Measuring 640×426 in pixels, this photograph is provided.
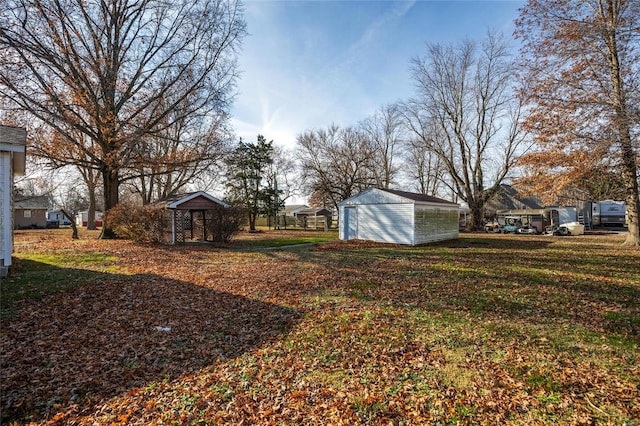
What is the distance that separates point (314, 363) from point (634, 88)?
1533 cm

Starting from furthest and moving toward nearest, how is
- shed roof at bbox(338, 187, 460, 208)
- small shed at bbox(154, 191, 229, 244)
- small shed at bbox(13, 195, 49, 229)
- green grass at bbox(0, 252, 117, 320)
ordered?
small shed at bbox(13, 195, 49, 229)
shed roof at bbox(338, 187, 460, 208)
small shed at bbox(154, 191, 229, 244)
green grass at bbox(0, 252, 117, 320)

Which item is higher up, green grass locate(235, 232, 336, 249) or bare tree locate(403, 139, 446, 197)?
bare tree locate(403, 139, 446, 197)

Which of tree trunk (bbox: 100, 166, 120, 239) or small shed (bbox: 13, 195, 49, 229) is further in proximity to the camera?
small shed (bbox: 13, 195, 49, 229)

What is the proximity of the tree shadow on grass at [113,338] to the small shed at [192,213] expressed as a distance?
352 inches

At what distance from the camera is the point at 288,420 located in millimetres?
2906

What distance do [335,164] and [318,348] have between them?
2795 centimetres

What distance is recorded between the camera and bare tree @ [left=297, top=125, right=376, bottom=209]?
31.4 m

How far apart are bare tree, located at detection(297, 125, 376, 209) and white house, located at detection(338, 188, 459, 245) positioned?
11832 mm

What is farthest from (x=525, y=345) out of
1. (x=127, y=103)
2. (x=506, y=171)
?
(x=506, y=171)

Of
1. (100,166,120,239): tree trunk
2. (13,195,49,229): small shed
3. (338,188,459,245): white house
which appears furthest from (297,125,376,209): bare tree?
(13,195,49,229): small shed

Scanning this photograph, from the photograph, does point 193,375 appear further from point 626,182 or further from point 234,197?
point 234,197

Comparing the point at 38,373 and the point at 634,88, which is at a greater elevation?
the point at 634,88

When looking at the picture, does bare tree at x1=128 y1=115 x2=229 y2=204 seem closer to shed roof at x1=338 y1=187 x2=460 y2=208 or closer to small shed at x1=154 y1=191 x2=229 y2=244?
small shed at x1=154 y1=191 x2=229 y2=244

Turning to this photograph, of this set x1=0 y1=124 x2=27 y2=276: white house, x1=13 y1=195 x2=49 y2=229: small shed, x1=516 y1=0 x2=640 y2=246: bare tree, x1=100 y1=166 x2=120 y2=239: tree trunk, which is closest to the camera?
x1=0 y1=124 x2=27 y2=276: white house
